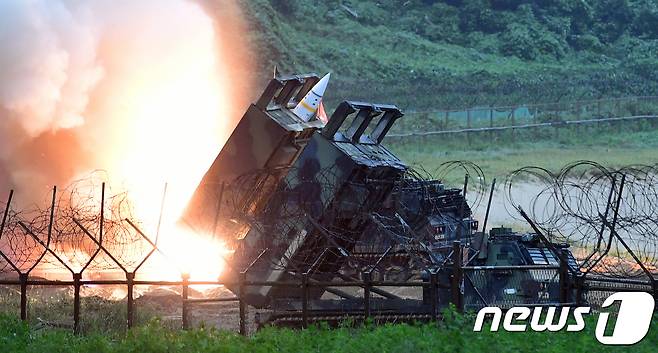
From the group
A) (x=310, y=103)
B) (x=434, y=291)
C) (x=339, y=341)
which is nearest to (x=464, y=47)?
(x=310, y=103)

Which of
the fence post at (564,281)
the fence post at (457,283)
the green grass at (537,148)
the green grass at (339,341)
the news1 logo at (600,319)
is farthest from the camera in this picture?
the green grass at (537,148)

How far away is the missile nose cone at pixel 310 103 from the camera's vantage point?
2586cm

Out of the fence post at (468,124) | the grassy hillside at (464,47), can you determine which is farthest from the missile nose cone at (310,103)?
the grassy hillside at (464,47)

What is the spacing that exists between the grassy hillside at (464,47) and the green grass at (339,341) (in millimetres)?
41097

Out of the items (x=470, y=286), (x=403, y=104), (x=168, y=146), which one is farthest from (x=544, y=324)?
(x=403, y=104)

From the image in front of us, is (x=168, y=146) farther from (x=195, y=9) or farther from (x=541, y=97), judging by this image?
(x=541, y=97)

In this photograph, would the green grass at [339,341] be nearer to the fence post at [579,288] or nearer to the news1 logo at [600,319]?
the news1 logo at [600,319]

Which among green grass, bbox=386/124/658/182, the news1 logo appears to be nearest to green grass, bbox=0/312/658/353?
the news1 logo

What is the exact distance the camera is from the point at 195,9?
40156 millimetres

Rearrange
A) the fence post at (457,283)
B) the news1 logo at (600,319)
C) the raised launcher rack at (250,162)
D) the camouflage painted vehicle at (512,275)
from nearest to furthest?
the news1 logo at (600,319) → the fence post at (457,283) → the camouflage painted vehicle at (512,275) → the raised launcher rack at (250,162)

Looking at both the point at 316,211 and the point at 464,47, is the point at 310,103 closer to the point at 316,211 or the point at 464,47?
the point at 316,211

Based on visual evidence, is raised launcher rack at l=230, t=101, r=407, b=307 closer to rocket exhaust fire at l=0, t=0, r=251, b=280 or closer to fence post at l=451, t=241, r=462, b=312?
fence post at l=451, t=241, r=462, b=312

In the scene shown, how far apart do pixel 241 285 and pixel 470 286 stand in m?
3.84

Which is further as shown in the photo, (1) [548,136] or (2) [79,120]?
(1) [548,136]
